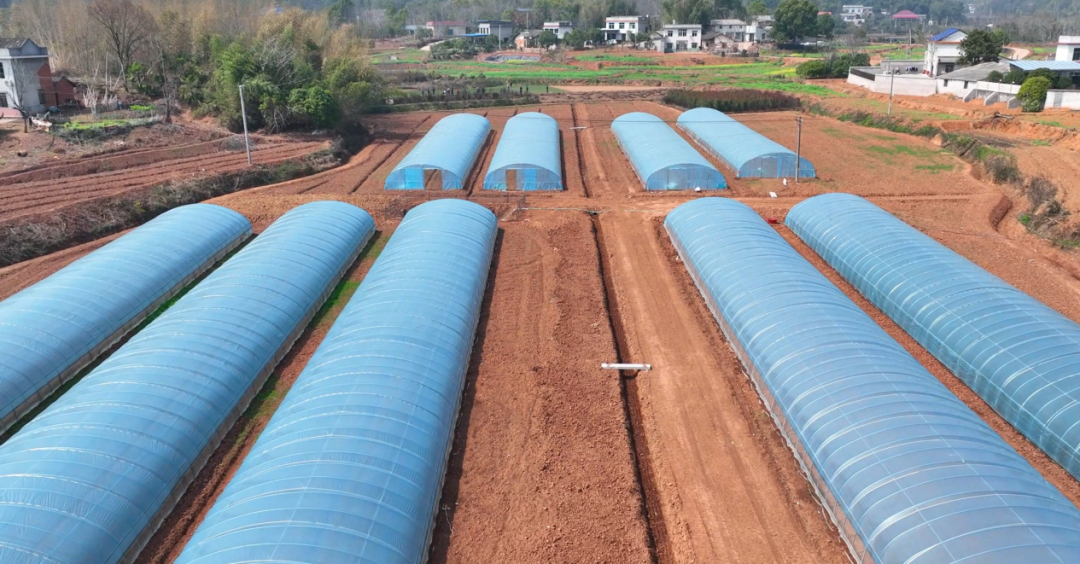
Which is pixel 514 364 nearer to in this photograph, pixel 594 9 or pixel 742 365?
pixel 742 365

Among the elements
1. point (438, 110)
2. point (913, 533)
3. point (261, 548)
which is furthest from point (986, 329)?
point (438, 110)

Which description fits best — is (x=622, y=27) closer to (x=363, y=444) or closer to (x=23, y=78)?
(x=23, y=78)

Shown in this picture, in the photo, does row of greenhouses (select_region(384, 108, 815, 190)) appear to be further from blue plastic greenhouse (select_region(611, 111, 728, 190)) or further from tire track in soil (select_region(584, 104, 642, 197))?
tire track in soil (select_region(584, 104, 642, 197))

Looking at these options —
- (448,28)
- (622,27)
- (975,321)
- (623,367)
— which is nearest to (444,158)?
(623,367)

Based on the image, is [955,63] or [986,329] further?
[955,63]

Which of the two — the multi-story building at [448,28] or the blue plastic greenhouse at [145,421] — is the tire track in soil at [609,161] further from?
the multi-story building at [448,28]

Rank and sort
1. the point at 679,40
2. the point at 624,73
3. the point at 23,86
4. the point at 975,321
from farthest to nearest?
1. the point at 679,40
2. the point at 624,73
3. the point at 23,86
4. the point at 975,321
